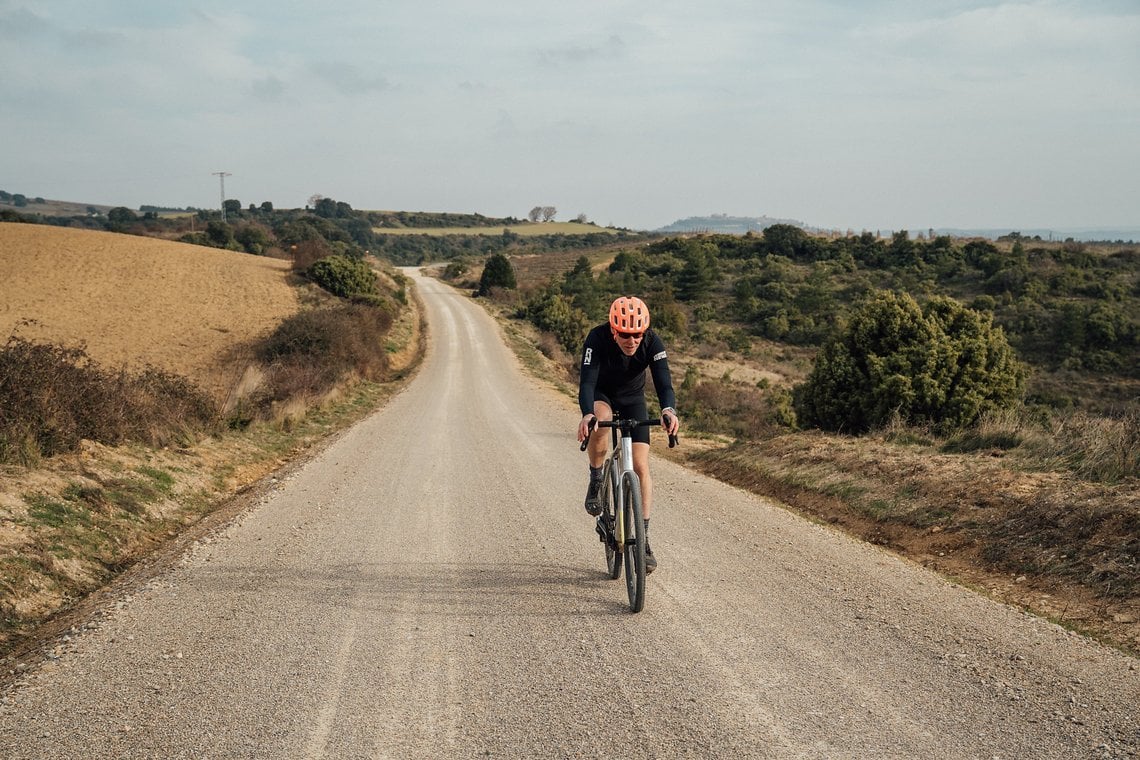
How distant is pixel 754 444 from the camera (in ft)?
44.9

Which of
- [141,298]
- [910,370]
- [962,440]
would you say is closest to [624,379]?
[962,440]

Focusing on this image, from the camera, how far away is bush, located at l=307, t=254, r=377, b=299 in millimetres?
44625

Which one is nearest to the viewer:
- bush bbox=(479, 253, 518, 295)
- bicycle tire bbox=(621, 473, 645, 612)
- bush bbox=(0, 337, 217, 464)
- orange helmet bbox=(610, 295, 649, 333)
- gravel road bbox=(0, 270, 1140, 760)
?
gravel road bbox=(0, 270, 1140, 760)

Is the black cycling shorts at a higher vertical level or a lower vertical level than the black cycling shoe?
higher

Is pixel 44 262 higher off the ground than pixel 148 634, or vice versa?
pixel 44 262

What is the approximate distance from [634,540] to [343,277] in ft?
139

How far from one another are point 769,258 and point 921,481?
67714 millimetres

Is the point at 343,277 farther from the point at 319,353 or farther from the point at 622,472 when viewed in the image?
the point at 622,472

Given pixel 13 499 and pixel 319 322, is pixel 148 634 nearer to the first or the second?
pixel 13 499

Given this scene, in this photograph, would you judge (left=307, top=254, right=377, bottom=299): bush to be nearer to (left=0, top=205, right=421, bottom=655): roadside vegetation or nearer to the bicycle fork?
(left=0, top=205, right=421, bottom=655): roadside vegetation

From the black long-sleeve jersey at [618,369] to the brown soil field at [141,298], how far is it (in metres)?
16.0

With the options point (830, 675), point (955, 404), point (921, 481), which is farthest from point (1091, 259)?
point (830, 675)

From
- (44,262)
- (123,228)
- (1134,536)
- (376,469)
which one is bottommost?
(376,469)

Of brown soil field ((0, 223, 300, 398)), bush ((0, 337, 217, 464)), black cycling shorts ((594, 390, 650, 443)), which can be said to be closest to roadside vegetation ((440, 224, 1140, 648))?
black cycling shorts ((594, 390, 650, 443))
